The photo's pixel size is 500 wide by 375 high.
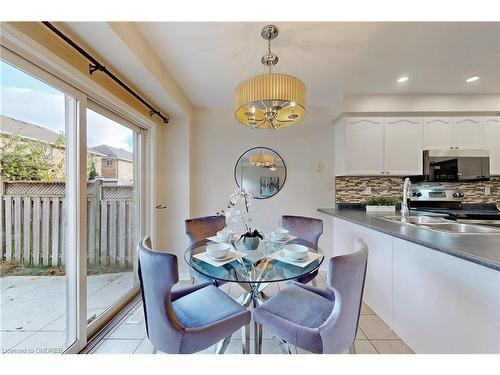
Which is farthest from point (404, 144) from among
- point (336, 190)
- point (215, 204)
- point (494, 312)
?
point (215, 204)

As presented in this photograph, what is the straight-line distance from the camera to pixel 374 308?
6.70ft

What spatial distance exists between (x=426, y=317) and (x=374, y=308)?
700 mm

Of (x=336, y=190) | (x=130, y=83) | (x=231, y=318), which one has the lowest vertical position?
(x=231, y=318)

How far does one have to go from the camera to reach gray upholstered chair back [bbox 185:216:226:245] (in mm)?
2135

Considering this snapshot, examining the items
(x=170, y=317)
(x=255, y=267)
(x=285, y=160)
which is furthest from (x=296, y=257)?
(x=285, y=160)

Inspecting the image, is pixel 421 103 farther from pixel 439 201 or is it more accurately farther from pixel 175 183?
pixel 175 183

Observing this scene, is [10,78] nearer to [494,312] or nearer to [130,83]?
[130,83]

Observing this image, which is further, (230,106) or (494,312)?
(230,106)

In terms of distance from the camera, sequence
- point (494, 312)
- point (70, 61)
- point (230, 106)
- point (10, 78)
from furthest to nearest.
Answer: point (230, 106)
point (70, 61)
point (10, 78)
point (494, 312)

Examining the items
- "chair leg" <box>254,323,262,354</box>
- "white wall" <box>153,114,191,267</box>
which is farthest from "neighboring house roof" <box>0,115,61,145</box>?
"chair leg" <box>254,323,262,354</box>

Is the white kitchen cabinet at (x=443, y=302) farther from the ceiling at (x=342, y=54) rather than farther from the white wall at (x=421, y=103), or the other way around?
the white wall at (x=421, y=103)
